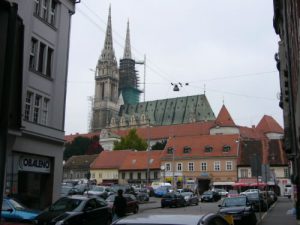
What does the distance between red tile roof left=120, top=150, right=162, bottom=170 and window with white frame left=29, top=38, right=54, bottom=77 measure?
69836mm

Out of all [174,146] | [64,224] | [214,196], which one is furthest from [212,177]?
[64,224]

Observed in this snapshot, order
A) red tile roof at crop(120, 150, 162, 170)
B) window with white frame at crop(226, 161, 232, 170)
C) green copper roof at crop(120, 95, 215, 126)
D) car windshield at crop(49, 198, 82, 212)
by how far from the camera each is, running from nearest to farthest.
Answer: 1. car windshield at crop(49, 198, 82, 212)
2. window with white frame at crop(226, 161, 232, 170)
3. red tile roof at crop(120, 150, 162, 170)
4. green copper roof at crop(120, 95, 215, 126)

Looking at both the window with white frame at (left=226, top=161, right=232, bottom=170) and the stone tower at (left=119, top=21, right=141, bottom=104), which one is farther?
the stone tower at (left=119, top=21, right=141, bottom=104)

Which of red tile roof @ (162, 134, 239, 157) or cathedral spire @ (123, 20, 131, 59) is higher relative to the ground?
cathedral spire @ (123, 20, 131, 59)

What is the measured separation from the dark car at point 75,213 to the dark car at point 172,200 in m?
24.7

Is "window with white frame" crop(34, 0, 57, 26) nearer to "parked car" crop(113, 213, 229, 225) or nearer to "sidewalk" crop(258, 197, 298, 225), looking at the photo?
"sidewalk" crop(258, 197, 298, 225)

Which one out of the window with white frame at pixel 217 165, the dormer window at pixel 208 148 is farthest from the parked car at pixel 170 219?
the dormer window at pixel 208 148

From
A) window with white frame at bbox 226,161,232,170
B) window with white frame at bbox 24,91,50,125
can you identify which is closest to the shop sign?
window with white frame at bbox 24,91,50,125

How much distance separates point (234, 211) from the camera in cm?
2184

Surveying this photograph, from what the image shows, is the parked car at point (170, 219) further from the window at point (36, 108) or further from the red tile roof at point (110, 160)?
the red tile roof at point (110, 160)

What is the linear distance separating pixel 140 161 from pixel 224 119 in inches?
1350

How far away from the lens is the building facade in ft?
79.4

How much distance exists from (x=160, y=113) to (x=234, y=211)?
14210 centimetres

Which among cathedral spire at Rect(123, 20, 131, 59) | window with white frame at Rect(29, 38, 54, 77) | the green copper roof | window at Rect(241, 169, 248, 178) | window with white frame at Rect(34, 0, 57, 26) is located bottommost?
window at Rect(241, 169, 248, 178)
